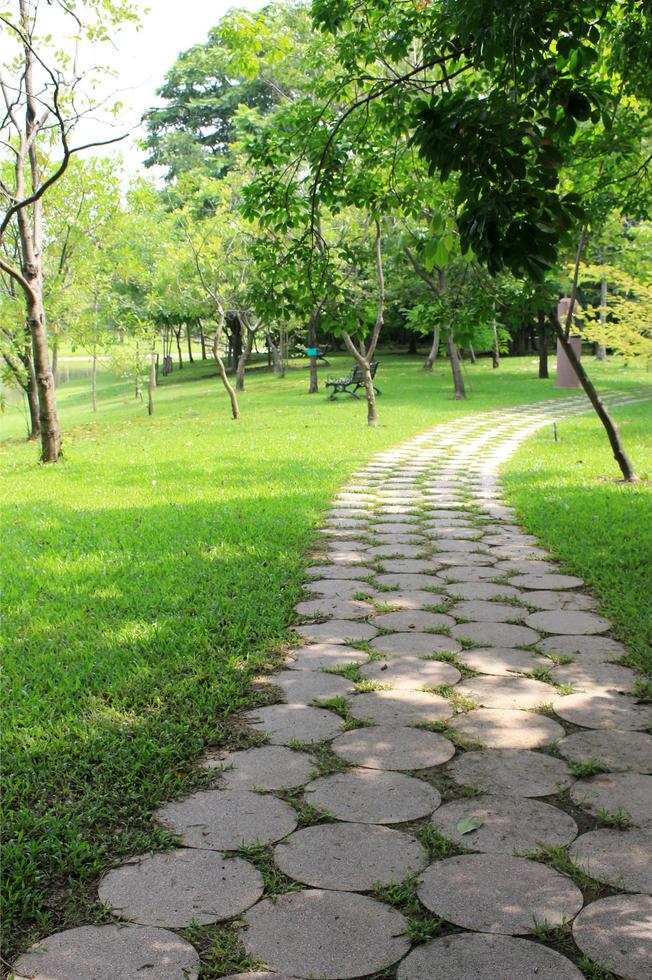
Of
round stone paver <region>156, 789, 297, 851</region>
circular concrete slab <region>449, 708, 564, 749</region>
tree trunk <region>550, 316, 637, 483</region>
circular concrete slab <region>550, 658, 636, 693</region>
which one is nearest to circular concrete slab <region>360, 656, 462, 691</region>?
circular concrete slab <region>449, 708, 564, 749</region>

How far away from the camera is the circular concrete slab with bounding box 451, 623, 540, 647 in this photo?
3.70 meters

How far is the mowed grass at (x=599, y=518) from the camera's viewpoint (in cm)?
408

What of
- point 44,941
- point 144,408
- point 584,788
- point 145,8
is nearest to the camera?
point 44,941

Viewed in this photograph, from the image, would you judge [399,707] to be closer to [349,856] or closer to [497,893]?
[349,856]

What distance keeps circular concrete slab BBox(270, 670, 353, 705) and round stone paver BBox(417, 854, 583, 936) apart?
1107mm

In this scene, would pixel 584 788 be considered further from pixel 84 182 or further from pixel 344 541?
pixel 84 182

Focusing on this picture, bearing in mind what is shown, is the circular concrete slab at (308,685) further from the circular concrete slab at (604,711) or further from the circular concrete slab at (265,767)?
the circular concrete slab at (604,711)

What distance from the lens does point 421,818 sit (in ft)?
7.54

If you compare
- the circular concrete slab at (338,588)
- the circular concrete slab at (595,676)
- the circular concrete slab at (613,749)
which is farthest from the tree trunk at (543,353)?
the circular concrete slab at (613,749)

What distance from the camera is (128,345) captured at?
21.1 meters

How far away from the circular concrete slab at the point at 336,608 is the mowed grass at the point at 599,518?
1.22m

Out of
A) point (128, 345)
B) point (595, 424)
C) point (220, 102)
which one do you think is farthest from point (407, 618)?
point (220, 102)

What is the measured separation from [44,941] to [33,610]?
2496 mm

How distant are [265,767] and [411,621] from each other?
61.9 inches
